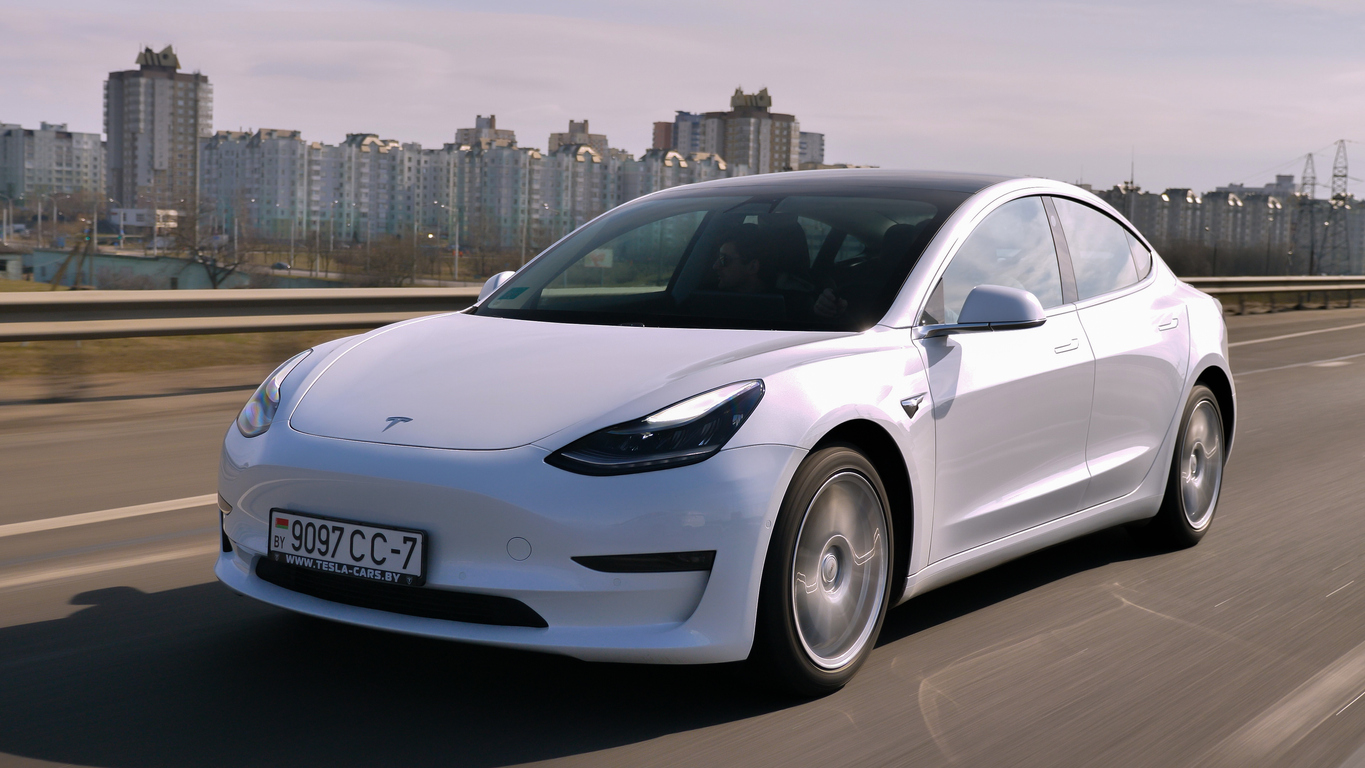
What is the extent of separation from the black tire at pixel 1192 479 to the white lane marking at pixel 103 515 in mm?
4079

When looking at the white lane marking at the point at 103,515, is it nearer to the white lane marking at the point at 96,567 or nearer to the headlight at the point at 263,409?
the white lane marking at the point at 96,567

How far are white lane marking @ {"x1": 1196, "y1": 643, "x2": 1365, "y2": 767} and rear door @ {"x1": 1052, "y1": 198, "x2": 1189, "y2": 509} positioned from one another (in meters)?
1.07

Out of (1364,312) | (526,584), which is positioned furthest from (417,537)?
(1364,312)

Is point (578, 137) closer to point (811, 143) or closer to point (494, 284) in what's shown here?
point (811, 143)

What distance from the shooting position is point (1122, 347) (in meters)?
4.93

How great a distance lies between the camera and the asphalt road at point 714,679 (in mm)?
3221

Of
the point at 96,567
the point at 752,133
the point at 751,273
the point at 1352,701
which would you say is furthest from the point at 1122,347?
the point at 752,133

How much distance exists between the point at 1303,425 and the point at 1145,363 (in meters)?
5.24

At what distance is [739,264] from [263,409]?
160 cm

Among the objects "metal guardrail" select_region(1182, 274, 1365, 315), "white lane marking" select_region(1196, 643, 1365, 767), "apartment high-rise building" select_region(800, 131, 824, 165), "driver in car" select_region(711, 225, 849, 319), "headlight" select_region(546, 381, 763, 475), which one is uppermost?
"apartment high-rise building" select_region(800, 131, 824, 165)

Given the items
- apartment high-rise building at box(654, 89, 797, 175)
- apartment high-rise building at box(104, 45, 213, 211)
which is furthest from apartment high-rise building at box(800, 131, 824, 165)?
apartment high-rise building at box(104, 45, 213, 211)

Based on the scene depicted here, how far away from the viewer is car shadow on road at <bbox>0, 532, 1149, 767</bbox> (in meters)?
3.15

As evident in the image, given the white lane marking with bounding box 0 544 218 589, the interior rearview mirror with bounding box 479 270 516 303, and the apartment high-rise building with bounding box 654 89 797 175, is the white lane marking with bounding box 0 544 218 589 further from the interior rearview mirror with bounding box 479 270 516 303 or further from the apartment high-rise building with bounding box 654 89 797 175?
the apartment high-rise building with bounding box 654 89 797 175

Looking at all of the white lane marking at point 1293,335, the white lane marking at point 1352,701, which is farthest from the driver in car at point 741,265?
the white lane marking at point 1293,335
